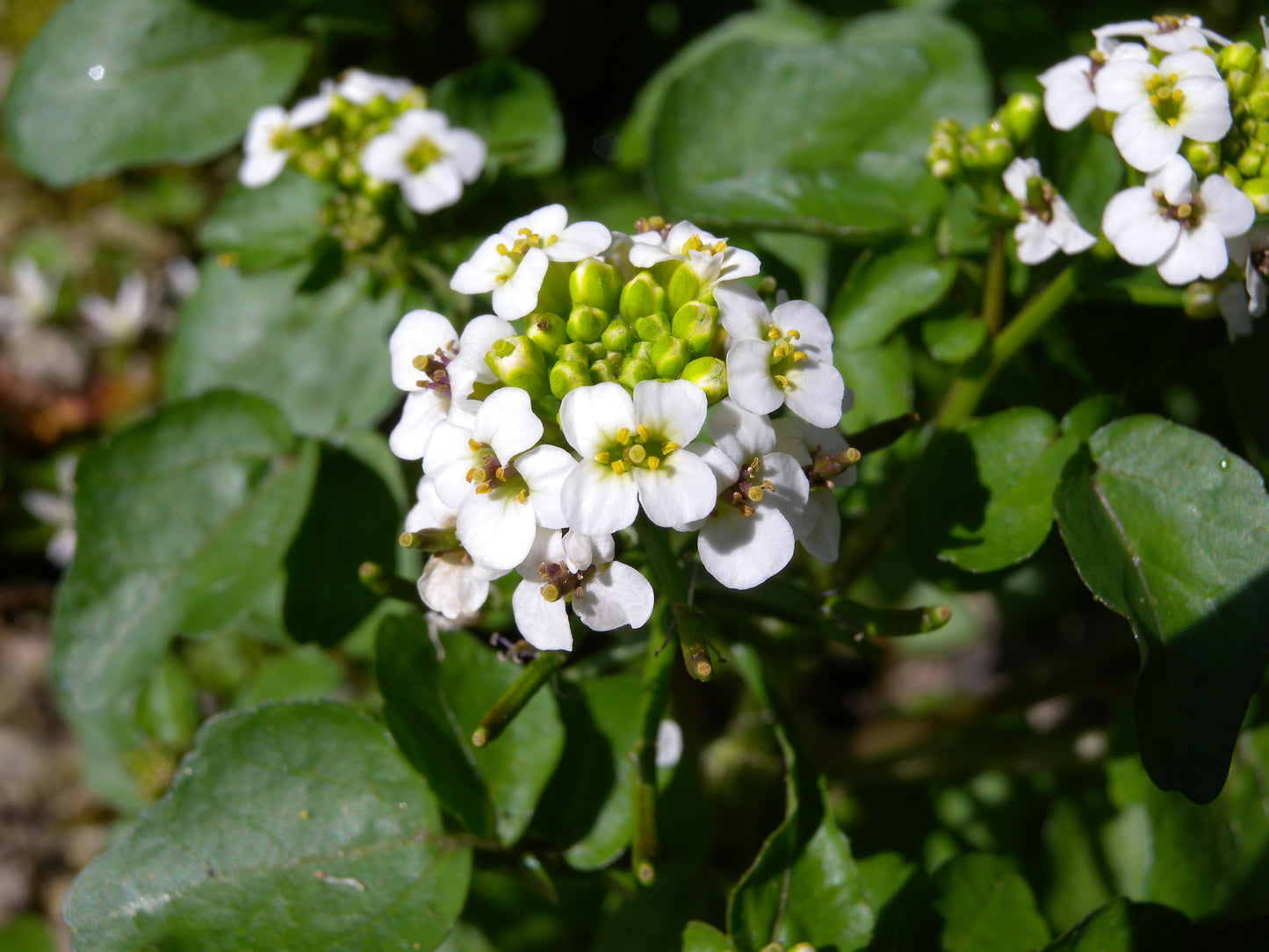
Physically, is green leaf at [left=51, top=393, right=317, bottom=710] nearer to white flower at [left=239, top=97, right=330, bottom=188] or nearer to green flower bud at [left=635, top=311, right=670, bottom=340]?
white flower at [left=239, top=97, right=330, bottom=188]

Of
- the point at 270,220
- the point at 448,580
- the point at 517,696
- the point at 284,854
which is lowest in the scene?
the point at 284,854

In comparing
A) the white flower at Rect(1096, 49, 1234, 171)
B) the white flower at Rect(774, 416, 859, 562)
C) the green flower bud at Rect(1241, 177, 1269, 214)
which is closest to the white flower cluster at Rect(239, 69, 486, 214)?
the white flower at Rect(774, 416, 859, 562)

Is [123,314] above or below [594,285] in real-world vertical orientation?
below

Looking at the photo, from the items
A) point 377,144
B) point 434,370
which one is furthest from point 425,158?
point 434,370


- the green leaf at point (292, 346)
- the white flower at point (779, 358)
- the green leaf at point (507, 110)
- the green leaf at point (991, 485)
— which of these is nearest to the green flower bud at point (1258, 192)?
the green leaf at point (991, 485)

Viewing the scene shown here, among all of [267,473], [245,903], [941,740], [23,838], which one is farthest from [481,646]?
[23,838]

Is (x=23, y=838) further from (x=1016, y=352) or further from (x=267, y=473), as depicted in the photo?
(x=1016, y=352)

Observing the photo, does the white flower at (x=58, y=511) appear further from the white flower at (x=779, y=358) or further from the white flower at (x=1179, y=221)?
the white flower at (x=1179, y=221)

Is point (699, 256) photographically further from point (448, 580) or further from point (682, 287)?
point (448, 580)
